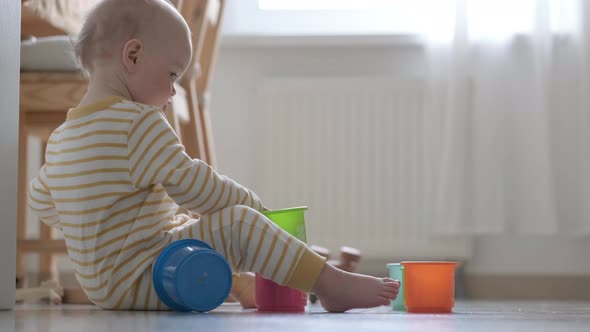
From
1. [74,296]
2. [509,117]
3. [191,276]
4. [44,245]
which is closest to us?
[191,276]

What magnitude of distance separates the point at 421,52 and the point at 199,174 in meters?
1.78

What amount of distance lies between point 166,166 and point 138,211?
0.27ft

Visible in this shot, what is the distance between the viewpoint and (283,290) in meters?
1.22

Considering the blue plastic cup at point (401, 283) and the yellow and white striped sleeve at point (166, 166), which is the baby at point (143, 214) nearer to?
the yellow and white striped sleeve at point (166, 166)

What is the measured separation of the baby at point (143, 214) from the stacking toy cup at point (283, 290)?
0.06 metres

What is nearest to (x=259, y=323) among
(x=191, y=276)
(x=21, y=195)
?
(x=191, y=276)

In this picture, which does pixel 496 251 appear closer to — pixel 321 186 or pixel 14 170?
pixel 321 186

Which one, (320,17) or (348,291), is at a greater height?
(320,17)

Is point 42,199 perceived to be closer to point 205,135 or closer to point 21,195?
point 205,135

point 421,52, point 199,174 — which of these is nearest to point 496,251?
point 421,52

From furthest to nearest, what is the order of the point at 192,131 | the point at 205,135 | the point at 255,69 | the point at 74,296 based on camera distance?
the point at 255,69 < the point at 205,135 < the point at 192,131 < the point at 74,296

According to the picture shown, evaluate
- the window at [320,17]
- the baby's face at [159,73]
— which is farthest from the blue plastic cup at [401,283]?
the window at [320,17]

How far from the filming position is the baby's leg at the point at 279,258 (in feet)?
3.62

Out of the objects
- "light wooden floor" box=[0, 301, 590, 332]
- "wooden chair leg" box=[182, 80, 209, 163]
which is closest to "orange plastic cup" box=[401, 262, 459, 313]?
"light wooden floor" box=[0, 301, 590, 332]
